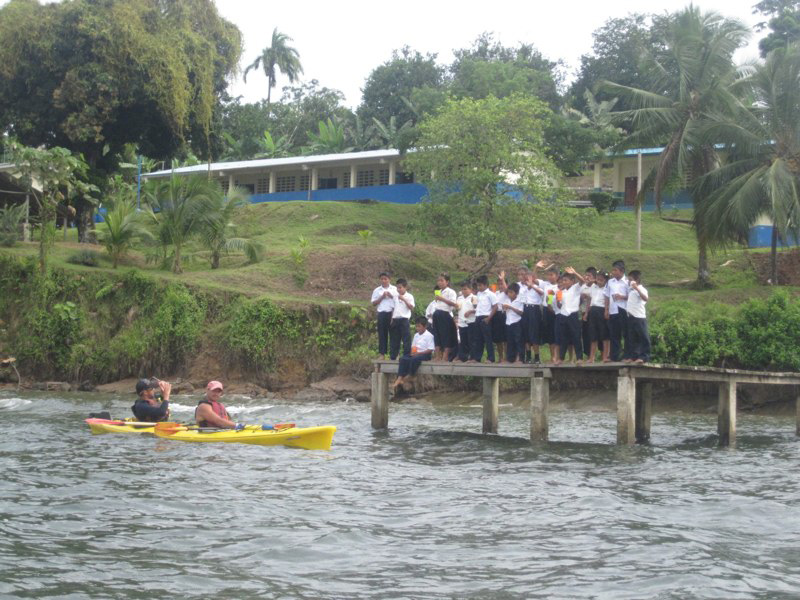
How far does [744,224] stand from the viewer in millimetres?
30938

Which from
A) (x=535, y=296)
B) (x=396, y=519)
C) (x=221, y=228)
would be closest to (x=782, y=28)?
(x=221, y=228)

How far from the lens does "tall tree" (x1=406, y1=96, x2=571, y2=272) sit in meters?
34.3

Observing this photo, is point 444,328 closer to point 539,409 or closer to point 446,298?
point 446,298

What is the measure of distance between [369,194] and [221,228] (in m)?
14.4

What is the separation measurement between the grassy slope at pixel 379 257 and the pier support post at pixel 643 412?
11.1 m

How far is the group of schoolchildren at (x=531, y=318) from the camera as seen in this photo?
58.2 ft

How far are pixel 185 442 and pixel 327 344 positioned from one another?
13.3 m

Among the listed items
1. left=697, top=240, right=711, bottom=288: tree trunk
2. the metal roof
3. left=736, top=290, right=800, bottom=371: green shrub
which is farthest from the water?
the metal roof

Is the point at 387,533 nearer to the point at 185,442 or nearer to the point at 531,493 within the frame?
the point at 531,493

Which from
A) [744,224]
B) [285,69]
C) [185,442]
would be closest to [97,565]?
[185,442]

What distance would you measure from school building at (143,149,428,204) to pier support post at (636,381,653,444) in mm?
27393

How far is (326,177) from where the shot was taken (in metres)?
52.8

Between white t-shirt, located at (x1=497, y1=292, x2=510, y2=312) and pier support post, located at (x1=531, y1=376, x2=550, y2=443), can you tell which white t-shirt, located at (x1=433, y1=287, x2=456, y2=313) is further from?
pier support post, located at (x1=531, y1=376, x2=550, y2=443)

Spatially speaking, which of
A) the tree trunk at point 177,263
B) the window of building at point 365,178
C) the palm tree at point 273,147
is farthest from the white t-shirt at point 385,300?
the palm tree at point 273,147
